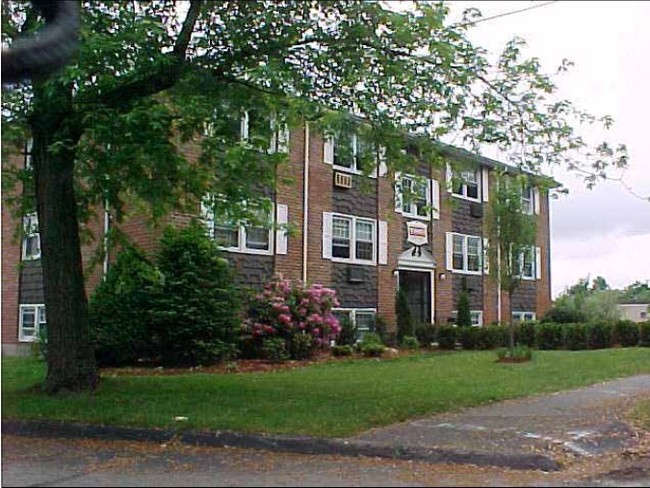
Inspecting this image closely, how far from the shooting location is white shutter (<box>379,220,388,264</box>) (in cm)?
2592

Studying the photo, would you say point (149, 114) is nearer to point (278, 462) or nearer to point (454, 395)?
point (278, 462)

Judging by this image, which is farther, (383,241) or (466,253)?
(466,253)

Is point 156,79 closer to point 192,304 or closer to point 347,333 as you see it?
point 192,304

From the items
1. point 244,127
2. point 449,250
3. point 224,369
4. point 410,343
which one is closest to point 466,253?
point 449,250

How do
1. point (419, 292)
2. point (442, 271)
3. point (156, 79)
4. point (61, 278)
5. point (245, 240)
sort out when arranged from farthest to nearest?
1. point (419, 292)
2. point (442, 271)
3. point (245, 240)
4. point (61, 278)
5. point (156, 79)

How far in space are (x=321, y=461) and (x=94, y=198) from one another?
21.6ft

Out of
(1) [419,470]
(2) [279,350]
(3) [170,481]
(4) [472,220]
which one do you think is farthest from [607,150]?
(4) [472,220]

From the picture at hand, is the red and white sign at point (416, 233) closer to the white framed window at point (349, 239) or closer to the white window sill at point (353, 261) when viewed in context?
the white framed window at point (349, 239)

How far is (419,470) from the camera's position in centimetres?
811

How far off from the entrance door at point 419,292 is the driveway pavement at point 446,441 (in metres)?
16.0

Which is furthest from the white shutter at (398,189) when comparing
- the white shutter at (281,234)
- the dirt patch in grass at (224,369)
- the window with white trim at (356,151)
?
the white shutter at (281,234)

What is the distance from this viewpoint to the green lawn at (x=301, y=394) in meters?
10.4

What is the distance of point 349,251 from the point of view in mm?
24969

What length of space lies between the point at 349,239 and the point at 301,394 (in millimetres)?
12521
